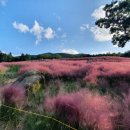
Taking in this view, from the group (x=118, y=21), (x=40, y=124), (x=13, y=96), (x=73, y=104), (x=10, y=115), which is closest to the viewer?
Result: (x=73, y=104)

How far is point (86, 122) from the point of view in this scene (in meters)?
6.19

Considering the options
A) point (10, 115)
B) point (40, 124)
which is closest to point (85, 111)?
point (40, 124)

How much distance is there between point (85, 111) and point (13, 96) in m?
3.54

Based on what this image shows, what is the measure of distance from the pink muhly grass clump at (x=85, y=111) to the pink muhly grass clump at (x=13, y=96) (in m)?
2.54

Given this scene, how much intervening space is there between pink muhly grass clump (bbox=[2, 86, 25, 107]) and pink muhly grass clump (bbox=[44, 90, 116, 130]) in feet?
8.32

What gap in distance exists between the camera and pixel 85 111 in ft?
20.3

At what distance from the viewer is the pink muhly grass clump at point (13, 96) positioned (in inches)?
365

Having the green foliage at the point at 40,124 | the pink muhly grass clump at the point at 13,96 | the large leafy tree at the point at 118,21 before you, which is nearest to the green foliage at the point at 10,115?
the pink muhly grass clump at the point at 13,96

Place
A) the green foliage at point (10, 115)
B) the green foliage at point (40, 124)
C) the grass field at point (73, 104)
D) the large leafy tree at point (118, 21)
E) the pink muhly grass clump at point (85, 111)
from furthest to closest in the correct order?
the large leafy tree at point (118, 21) < the green foliage at point (10, 115) < the green foliage at point (40, 124) < the grass field at point (73, 104) < the pink muhly grass clump at point (85, 111)

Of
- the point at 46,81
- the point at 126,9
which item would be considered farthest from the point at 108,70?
the point at 126,9

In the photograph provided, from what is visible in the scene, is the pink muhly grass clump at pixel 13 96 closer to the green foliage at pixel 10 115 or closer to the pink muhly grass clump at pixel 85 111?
the green foliage at pixel 10 115

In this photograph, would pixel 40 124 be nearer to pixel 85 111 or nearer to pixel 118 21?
pixel 85 111

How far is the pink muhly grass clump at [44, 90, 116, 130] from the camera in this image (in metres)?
6.02

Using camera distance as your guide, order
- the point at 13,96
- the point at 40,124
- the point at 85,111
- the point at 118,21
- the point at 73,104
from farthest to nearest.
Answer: the point at 118,21
the point at 13,96
the point at 40,124
the point at 73,104
the point at 85,111
